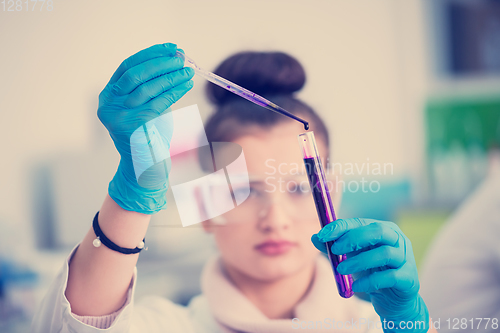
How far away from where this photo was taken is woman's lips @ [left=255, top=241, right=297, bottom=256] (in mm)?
828

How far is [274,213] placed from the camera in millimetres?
824

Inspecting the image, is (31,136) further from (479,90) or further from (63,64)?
(479,90)

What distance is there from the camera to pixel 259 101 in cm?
68

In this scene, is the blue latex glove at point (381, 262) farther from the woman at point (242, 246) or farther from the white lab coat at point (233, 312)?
the white lab coat at point (233, 312)

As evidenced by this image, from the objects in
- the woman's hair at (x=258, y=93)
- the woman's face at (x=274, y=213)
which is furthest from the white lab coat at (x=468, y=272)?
the woman's hair at (x=258, y=93)

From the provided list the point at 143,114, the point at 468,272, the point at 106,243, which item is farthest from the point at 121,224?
the point at 468,272

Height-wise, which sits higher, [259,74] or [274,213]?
[259,74]

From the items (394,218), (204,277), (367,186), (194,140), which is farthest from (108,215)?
(394,218)

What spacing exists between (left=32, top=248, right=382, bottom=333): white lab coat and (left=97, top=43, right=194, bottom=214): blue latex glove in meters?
0.33

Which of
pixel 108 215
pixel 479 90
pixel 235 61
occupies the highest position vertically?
pixel 235 61

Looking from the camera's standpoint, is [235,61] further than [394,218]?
No

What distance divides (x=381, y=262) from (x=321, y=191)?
0.58 ft

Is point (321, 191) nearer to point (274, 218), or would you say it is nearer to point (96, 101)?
point (274, 218)

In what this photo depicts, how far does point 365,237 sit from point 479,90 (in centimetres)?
166
